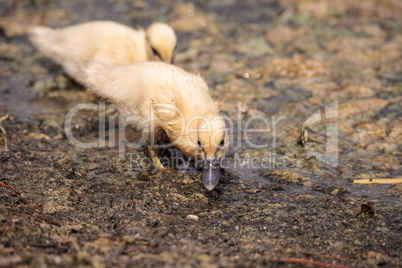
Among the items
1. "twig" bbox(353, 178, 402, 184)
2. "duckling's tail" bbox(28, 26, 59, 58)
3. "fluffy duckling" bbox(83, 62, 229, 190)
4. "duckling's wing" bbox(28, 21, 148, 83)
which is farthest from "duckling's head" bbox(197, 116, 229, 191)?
"duckling's tail" bbox(28, 26, 59, 58)

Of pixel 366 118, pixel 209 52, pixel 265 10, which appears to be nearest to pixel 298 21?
pixel 265 10

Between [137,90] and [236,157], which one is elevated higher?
[137,90]

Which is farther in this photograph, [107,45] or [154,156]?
[107,45]

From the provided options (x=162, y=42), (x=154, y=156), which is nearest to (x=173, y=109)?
(x=154, y=156)

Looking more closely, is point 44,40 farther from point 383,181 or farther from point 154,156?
point 383,181

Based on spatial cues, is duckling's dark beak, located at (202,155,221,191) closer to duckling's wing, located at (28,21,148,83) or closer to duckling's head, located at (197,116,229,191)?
duckling's head, located at (197,116,229,191)

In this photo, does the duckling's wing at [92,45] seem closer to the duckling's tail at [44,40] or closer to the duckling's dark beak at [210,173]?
the duckling's tail at [44,40]
